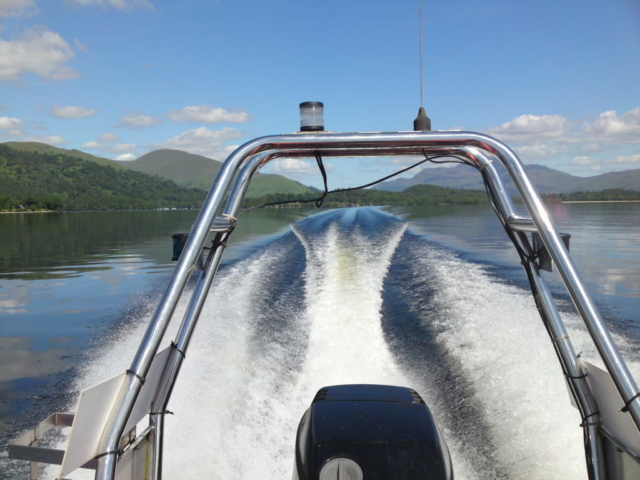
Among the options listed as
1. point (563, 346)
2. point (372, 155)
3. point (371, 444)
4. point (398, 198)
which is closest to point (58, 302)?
point (372, 155)

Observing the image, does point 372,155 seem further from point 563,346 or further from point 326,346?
point 326,346

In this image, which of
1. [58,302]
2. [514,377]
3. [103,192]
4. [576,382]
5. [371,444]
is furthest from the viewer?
[103,192]

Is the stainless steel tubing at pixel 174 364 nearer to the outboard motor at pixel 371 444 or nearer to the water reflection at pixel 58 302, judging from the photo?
the outboard motor at pixel 371 444

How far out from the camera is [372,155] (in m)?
2.32

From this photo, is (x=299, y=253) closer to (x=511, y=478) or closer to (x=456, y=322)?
(x=456, y=322)

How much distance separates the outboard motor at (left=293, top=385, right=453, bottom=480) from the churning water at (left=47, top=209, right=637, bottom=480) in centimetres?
131

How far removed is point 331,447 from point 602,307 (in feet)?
18.6

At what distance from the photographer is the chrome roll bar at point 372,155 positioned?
1.57 meters

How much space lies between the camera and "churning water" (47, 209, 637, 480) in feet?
10.5

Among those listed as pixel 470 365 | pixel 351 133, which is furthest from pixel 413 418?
pixel 470 365

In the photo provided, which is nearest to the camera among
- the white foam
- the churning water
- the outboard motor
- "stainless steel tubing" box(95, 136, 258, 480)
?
"stainless steel tubing" box(95, 136, 258, 480)

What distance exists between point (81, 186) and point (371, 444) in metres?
128

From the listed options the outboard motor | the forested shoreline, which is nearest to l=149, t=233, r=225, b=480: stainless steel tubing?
the outboard motor

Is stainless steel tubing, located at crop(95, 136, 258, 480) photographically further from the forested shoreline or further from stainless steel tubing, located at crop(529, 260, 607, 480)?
the forested shoreline
